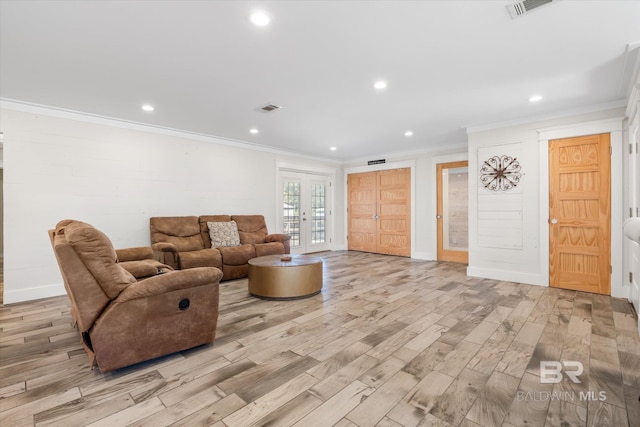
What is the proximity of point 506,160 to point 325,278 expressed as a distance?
334 cm

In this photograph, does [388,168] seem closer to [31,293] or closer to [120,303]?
[120,303]

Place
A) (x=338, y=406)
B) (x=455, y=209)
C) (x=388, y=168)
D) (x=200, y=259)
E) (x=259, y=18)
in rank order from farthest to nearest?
1. (x=388, y=168)
2. (x=455, y=209)
3. (x=200, y=259)
4. (x=259, y=18)
5. (x=338, y=406)

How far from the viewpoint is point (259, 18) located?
2.10 meters

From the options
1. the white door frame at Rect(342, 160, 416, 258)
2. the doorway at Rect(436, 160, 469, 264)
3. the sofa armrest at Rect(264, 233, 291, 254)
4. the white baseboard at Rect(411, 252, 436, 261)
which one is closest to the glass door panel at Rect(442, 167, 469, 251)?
the doorway at Rect(436, 160, 469, 264)

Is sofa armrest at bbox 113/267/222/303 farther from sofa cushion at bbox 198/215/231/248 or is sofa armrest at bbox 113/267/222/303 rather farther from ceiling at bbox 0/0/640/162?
sofa cushion at bbox 198/215/231/248

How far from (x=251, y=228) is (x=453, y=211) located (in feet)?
13.5

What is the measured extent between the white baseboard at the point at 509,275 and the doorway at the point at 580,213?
14 centimetres

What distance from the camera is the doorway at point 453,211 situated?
19.7 feet

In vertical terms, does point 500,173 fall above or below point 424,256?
above

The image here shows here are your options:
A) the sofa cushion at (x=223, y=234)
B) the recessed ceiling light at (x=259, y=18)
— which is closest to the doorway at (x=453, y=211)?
the sofa cushion at (x=223, y=234)

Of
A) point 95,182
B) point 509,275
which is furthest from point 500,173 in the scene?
point 95,182

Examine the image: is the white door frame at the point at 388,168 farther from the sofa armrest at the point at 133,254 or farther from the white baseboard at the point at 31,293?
the white baseboard at the point at 31,293

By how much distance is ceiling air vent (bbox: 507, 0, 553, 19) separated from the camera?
6.45 ft

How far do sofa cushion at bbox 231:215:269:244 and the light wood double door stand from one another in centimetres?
283
